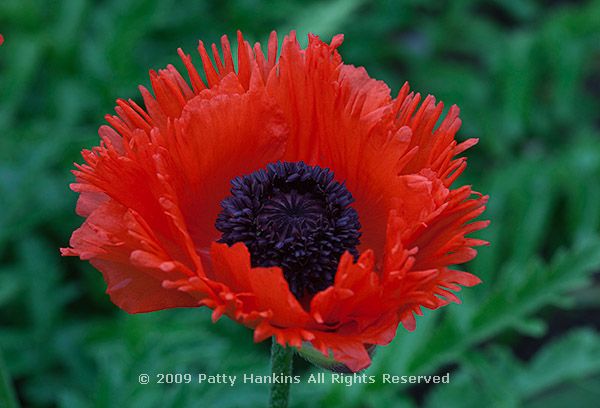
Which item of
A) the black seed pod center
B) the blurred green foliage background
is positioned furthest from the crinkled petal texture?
the blurred green foliage background

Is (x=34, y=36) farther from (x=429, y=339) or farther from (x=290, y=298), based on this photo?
(x=290, y=298)

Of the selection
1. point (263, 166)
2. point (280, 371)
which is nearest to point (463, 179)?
point (263, 166)

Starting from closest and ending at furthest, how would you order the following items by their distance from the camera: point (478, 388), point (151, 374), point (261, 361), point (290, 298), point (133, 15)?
point (290, 298) → point (151, 374) → point (261, 361) → point (478, 388) → point (133, 15)

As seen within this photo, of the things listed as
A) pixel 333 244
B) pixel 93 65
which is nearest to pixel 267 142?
pixel 333 244

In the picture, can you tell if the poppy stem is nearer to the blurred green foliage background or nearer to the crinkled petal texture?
the crinkled petal texture

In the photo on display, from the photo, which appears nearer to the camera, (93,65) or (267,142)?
(267,142)

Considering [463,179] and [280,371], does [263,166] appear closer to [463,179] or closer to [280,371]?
[280,371]
